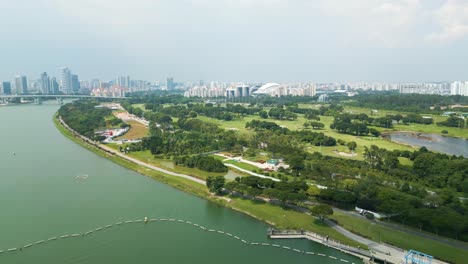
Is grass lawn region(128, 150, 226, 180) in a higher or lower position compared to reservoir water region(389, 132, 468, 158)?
higher

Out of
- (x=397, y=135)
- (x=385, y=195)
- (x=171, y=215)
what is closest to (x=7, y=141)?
(x=171, y=215)

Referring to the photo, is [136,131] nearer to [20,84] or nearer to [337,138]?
[337,138]

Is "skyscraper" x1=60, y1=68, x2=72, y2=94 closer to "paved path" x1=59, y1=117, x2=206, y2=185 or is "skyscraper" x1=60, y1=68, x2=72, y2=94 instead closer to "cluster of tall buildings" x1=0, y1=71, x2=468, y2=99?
"cluster of tall buildings" x1=0, y1=71, x2=468, y2=99

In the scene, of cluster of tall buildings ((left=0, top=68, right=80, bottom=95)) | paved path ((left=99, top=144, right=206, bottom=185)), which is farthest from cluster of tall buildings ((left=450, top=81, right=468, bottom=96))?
cluster of tall buildings ((left=0, top=68, right=80, bottom=95))

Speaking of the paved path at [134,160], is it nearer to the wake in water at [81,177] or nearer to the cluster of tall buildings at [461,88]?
the wake in water at [81,177]

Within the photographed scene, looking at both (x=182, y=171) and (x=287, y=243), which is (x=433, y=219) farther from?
(x=182, y=171)
